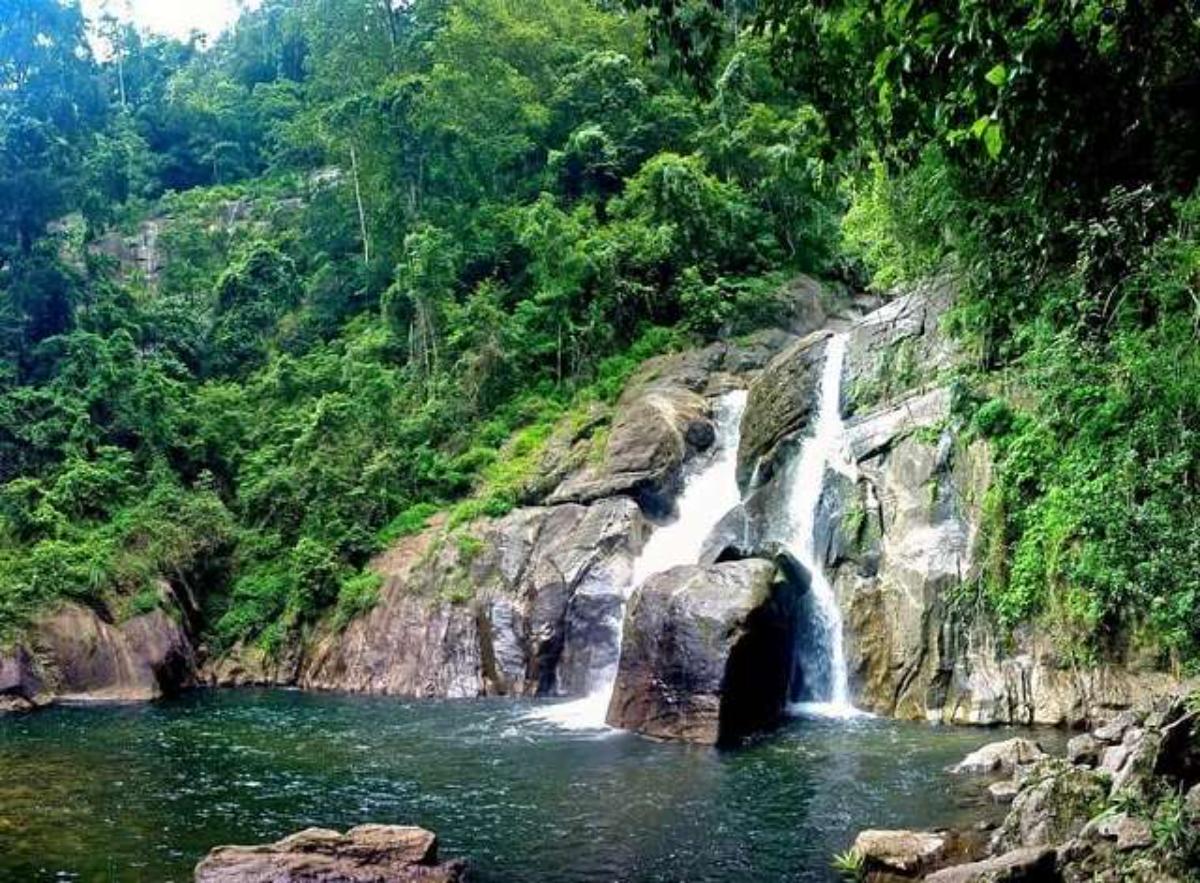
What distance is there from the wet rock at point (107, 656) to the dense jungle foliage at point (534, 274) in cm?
73

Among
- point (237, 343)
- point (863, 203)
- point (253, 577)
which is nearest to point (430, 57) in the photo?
point (237, 343)

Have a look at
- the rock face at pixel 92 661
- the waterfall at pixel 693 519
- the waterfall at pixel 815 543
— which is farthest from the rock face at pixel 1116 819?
the rock face at pixel 92 661

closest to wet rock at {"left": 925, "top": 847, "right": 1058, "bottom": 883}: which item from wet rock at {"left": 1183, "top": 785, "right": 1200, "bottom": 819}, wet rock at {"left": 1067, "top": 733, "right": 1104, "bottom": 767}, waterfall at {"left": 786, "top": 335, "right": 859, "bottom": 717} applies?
wet rock at {"left": 1183, "top": 785, "right": 1200, "bottom": 819}

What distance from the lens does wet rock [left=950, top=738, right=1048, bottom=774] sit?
13062 mm

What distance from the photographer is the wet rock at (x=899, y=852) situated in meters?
9.62

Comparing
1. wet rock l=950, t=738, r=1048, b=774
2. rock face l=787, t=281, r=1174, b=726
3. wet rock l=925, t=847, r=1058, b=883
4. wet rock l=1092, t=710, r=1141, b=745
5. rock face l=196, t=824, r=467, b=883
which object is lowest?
rock face l=196, t=824, r=467, b=883

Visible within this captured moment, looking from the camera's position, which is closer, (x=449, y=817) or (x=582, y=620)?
(x=449, y=817)

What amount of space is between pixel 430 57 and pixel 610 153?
11399 millimetres

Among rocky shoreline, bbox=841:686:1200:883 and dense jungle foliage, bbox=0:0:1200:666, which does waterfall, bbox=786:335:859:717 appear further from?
rocky shoreline, bbox=841:686:1200:883

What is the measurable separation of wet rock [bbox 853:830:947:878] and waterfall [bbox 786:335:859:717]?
7.87 meters

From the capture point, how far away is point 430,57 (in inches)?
1677

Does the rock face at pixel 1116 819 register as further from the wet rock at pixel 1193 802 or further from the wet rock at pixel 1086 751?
the wet rock at pixel 1086 751

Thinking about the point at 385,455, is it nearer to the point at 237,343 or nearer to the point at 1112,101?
the point at 237,343

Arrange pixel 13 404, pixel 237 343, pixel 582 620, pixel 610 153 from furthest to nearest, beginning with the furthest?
1. pixel 237 343
2. pixel 610 153
3. pixel 13 404
4. pixel 582 620
